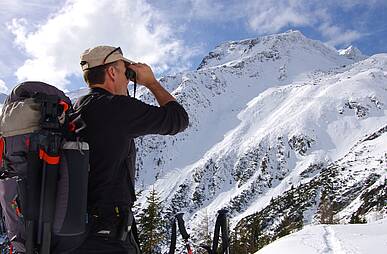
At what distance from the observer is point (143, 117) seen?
310 centimetres

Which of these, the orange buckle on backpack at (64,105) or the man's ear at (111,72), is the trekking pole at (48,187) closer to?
the orange buckle on backpack at (64,105)

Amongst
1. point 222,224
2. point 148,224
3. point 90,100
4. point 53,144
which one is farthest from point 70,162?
point 148,224

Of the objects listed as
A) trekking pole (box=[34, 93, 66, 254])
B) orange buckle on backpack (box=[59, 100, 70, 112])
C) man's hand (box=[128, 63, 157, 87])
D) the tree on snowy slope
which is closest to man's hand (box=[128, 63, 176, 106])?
man's hand (box=[128, 63, 157, 87])

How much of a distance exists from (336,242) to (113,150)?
9.49 meters

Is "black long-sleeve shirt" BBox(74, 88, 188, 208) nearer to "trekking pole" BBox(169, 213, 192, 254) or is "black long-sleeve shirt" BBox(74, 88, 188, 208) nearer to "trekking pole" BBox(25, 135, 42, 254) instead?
"trekking pole" BBox(25, 135, 42, 254)

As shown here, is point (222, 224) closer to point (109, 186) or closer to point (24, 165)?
point (109, 186)

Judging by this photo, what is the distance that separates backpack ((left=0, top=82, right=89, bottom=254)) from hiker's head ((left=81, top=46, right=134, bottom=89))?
467mm

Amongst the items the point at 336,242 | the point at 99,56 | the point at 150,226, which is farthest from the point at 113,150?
the point at 150,226

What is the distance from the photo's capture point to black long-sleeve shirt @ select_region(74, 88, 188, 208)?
10.00 ft

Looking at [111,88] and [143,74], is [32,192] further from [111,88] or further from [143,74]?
[143,74]

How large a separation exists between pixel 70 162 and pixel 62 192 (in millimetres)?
193

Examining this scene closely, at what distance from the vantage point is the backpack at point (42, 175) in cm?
277

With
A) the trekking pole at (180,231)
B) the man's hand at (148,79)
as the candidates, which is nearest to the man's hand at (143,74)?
the man's hand at (148,79)

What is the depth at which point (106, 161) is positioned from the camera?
10.1ft
